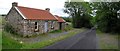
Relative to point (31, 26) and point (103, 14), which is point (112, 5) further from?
point (31, 26)

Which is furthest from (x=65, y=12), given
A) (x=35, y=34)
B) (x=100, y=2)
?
(x=35, y=34)

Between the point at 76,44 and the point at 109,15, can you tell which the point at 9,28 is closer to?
the point at 76,44

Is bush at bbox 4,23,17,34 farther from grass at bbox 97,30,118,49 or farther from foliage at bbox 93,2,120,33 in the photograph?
foliage at bbox 93,2,120,33

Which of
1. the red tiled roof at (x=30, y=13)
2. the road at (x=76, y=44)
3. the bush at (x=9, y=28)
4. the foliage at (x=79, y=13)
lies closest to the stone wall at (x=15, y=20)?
the bush at (x=9, y=28)

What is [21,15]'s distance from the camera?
24188 millimetres

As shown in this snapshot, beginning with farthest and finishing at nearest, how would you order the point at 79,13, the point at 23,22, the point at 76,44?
1. the point at 79,13
2. the point at 23,22
3. the point at 76,44

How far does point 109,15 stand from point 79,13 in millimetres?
30021

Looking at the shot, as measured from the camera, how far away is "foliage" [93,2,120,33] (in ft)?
94.7

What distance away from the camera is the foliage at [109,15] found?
28872 mm

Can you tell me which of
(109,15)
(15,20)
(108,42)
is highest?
(109,15)

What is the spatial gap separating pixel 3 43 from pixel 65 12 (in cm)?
4727

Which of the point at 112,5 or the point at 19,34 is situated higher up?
the point at 112,5

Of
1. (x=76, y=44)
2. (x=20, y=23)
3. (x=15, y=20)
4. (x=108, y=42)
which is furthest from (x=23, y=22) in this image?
(x=108, y=42)

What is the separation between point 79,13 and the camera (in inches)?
2349
